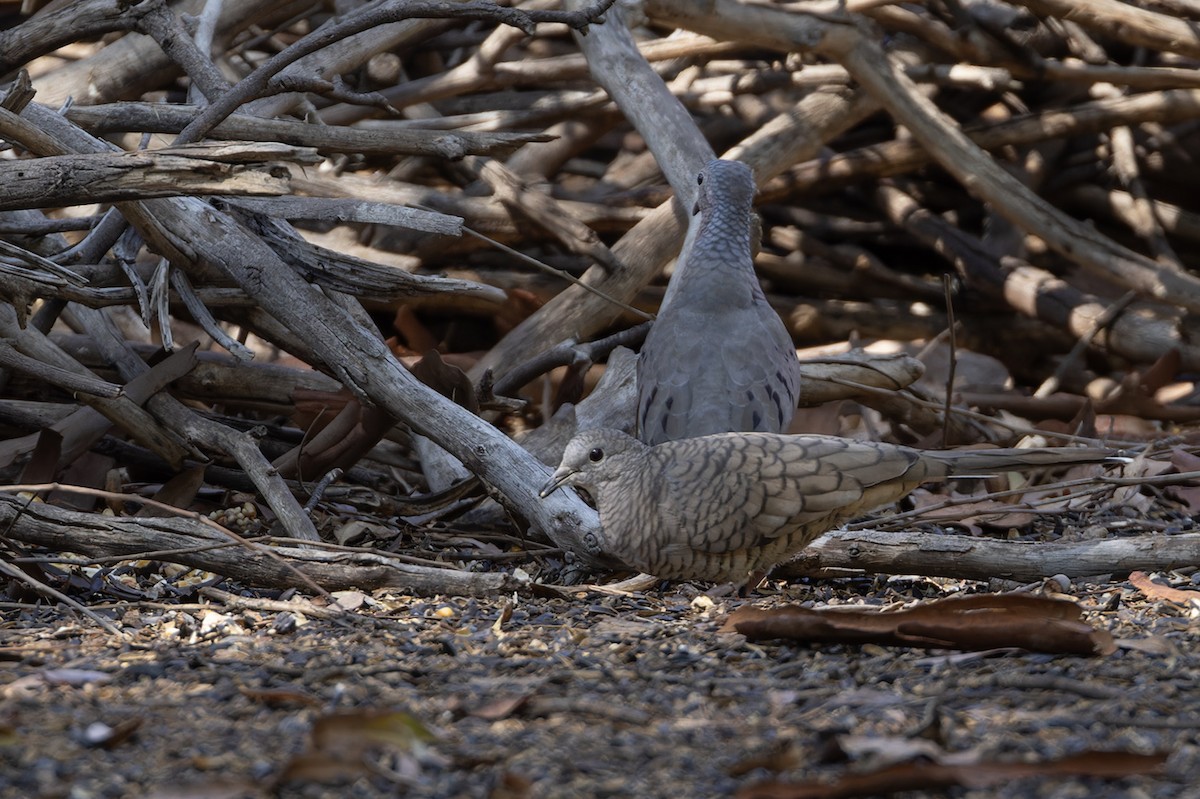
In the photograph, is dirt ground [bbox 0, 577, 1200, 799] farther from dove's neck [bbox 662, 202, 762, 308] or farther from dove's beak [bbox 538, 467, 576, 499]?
dove's neck [bbox 662, 202, 762, 308]

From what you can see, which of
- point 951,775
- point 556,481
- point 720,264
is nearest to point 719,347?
point 720,264

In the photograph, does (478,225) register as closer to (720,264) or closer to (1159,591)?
(720,264)

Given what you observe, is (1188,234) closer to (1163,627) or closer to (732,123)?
(732,123)

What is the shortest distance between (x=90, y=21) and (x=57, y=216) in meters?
1.93

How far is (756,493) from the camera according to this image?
11.2ft

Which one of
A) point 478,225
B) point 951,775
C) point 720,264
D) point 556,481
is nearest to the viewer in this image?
point 951,775

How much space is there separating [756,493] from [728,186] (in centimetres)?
162

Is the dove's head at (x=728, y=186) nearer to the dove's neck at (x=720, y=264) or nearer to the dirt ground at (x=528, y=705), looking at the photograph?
the dove's neck at (x=720, y=264)

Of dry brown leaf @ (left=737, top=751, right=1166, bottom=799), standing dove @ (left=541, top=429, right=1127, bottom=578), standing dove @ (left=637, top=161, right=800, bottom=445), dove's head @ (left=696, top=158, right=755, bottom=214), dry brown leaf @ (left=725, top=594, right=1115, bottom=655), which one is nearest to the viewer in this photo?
dry brown leaf @ (left=737, top=751, right=1166, bottom=799)

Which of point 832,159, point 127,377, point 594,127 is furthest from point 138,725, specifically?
point 832,159

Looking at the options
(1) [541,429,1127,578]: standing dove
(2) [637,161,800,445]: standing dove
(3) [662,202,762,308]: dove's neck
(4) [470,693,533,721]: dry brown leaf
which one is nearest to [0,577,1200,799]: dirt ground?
(4) [470,693,533,721]: dry brown leaf

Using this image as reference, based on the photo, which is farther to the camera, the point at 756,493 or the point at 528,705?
the point at 756,493

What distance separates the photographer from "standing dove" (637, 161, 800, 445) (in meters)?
4.09

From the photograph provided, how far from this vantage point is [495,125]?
6.23 meters
